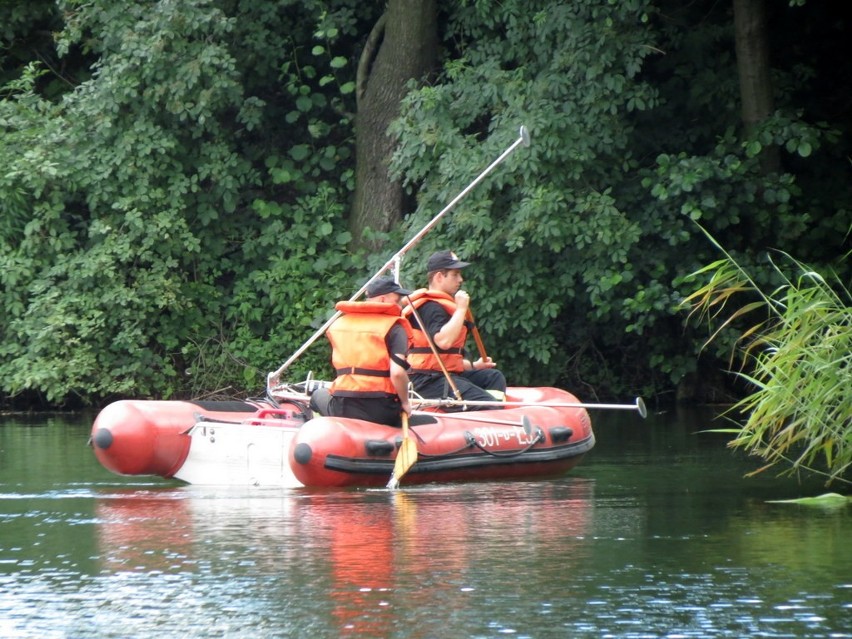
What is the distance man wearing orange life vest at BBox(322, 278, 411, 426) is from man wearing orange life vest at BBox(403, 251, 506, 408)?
70cm

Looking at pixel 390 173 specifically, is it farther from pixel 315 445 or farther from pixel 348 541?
pixel 348 541

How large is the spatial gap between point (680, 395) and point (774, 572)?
8.92m

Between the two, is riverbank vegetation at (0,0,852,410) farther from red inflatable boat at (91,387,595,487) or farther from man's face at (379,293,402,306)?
man's face at (379,293,402,306)

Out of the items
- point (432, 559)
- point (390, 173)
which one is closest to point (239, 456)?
point (432, 559)

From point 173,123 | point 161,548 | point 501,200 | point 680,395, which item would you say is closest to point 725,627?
point 161,548

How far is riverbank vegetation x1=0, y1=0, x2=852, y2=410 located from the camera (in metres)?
13.5

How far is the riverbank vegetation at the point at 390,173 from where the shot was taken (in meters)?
13.5

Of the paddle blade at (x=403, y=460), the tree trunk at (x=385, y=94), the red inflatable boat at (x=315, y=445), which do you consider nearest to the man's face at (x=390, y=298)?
the red inflatable boat at (x=315, y=445)

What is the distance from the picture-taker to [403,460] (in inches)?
348

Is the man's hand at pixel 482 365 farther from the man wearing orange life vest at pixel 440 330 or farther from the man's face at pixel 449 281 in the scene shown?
the man's face at pixel 449 281

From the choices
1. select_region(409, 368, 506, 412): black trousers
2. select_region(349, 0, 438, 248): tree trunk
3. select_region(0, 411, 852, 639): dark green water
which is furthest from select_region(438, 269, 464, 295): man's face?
select_region(349, 0, 438, 248): tree trunk

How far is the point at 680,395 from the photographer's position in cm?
1522

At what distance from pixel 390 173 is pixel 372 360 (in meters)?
5.86

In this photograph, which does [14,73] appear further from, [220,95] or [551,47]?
[551,47]
